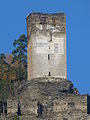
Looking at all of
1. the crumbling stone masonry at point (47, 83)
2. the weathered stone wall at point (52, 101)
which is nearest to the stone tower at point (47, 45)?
the crumbling stone masonry at point (47, 83)

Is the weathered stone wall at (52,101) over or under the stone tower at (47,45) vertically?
under

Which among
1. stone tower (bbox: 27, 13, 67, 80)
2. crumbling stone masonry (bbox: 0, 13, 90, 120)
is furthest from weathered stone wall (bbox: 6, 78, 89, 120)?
stone tower (bbox: 27, 13, 67, 80)

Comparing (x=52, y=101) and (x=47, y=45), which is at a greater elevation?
(x=47, y=45)

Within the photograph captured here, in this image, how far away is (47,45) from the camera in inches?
4126

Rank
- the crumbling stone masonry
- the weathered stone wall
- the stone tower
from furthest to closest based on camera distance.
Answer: the stone tower, the crumbling stone masonry, the weathered stone wall

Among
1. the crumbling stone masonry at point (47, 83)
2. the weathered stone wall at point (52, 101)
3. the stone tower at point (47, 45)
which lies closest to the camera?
the weathered stone wall at point (52, 101)

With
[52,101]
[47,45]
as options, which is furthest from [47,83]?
[47,45]

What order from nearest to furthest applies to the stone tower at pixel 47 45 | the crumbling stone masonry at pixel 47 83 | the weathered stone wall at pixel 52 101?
the weathered stone wall at pixel 52 101
the crumbling stone masonry at pixel 47 83
the stone tower at pixel 47 45

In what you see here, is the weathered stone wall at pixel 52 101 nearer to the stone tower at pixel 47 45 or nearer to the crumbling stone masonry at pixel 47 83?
the crumbling stone masonry at pixel 47 83

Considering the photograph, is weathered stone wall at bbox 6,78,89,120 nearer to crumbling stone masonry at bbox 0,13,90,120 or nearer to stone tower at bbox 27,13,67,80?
crumbling stone masonry at bbox 0,13,90,120

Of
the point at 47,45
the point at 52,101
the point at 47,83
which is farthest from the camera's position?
the point at 47,45

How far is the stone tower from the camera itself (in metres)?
105

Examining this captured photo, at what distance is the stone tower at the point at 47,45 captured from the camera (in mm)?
104625

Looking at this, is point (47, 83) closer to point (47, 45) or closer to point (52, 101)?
point (52, 101)
